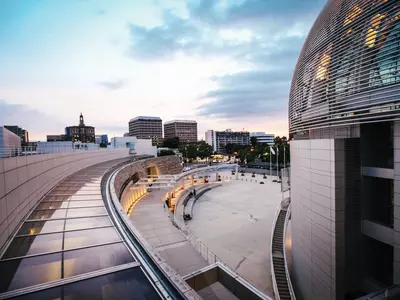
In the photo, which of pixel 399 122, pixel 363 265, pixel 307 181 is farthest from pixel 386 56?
pixel 363 265

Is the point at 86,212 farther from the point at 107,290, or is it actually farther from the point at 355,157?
the point at 355,157

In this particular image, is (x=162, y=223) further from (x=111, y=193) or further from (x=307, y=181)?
Answer: (x=307, y=181)

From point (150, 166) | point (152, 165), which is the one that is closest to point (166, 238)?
point (150, 166)

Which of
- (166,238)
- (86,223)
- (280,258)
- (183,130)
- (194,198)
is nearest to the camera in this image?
(86,223)

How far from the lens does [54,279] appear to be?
4.65 metres

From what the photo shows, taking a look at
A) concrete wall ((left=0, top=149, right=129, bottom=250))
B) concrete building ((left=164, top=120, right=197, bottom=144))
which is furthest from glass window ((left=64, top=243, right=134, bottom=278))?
concrete building ((left=164, top=120, right=197, bottom=144))

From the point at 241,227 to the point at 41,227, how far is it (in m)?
18.5

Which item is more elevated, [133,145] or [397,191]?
[133,145]

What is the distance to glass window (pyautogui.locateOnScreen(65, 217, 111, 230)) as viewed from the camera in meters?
7.62

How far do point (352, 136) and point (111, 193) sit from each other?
39.2 ft

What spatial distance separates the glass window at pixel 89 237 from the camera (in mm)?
6345

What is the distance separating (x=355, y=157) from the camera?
30.6ft

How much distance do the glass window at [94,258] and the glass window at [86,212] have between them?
123 inches

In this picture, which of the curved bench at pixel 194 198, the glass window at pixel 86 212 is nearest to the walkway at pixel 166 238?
the glass window at pixel 86 212
